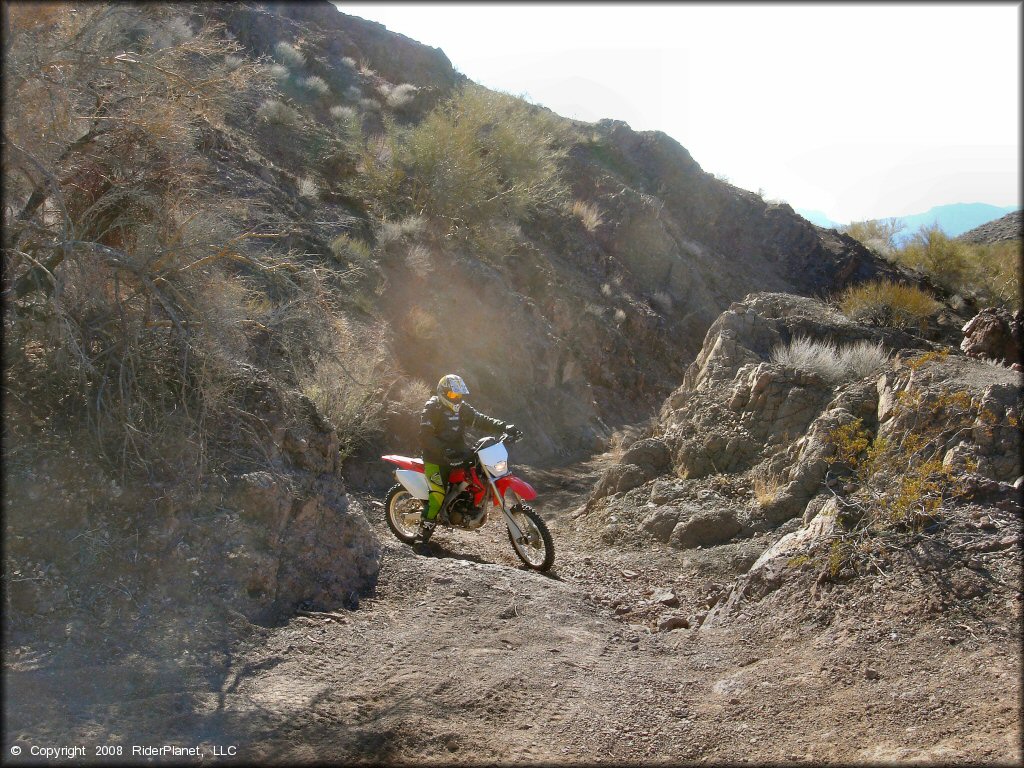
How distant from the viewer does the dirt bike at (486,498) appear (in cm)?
812

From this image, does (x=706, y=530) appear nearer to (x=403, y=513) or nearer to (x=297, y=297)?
(x=403, y=513)

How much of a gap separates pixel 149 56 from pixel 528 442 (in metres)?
10.1

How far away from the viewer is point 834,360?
969 centimetres

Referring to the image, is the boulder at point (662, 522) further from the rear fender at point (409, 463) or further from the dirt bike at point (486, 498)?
the rear fender at point (409, 463)

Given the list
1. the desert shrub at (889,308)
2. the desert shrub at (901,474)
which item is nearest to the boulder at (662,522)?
the desert shrub at (901,474)

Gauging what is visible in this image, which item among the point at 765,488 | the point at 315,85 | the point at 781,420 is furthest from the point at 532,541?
the point at 315,85

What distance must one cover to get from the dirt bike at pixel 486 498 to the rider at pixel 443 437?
2.9 inches

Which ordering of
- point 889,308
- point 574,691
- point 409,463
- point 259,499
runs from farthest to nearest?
point 889,308
point 409,463
point 259,499
point 574,691

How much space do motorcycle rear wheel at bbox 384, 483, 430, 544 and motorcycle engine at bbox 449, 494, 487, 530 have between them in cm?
56

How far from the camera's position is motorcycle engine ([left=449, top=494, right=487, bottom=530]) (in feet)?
27.5

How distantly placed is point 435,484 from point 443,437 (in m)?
0.49

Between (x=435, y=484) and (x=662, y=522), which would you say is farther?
(x=662, y=522)

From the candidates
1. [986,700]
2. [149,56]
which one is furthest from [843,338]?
[149,56]

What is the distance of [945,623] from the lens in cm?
499
